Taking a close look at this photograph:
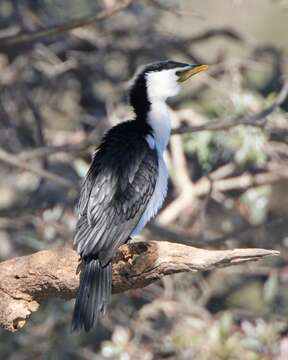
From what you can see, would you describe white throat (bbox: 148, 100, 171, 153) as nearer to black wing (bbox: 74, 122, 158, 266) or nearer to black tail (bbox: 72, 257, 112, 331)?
black wing (bbox: 74, 122, 158, 266)

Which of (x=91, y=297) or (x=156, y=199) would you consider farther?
(x=156, y=199)

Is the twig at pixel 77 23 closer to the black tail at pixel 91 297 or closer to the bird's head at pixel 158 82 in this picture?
the bird's head at pixel 158 82

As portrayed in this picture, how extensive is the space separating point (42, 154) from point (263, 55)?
1682 millimetres

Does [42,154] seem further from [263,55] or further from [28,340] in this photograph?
[263,55]

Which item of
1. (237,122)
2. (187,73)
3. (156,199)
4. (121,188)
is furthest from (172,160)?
(121,188)

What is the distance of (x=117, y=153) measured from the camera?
4301 mm

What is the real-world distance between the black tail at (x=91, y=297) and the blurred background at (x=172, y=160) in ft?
4.86

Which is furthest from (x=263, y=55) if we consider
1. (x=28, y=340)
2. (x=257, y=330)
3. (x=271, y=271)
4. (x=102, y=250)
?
(x=102, y=250)

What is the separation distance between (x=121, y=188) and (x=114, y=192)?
0.05m

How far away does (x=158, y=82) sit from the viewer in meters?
4.85

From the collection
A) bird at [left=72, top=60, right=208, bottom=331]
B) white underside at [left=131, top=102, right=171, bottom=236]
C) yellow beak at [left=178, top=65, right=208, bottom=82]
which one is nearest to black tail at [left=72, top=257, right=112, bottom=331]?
bird at [left=72, top=60, right=208, bottom=331]

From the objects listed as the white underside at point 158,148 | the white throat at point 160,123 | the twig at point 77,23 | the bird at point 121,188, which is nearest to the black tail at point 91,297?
the bird at point 121,188

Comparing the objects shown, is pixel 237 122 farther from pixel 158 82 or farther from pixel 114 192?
pixel 114 192

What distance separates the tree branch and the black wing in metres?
0.08
